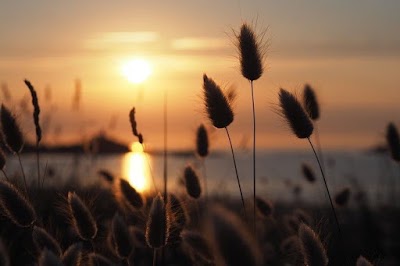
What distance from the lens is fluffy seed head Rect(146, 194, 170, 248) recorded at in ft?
8.36

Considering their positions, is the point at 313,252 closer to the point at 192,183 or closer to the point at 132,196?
the point at 192,183

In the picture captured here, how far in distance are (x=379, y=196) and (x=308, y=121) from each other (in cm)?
752

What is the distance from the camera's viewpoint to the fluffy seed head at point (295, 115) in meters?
2.98

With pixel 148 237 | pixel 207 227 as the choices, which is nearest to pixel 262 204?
pixel 148 237

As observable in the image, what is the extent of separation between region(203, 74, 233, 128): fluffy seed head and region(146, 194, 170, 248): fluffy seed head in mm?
575

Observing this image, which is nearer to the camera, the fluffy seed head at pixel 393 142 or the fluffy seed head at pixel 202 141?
the fluffy seed head at pixel 393 142

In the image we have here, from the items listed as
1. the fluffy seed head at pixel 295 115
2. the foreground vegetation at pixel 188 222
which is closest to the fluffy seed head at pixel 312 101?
the foreground vegetation at pixel 188 222

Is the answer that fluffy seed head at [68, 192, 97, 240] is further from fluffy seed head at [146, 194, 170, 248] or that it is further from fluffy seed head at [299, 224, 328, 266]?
fluffy seed head at [299, 224, 328, 266]

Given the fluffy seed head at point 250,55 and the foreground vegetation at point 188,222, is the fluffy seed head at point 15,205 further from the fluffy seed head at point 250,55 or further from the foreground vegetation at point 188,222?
the fluffy seed head at point 250,55

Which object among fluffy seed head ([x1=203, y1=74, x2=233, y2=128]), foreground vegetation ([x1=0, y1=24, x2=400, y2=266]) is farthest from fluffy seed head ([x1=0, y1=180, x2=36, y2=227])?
fluffy seed head ([x1=203, y1=74, x2=233, y2=128])

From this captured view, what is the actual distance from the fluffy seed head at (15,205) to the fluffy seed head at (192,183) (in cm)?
108

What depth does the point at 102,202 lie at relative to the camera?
261 inches

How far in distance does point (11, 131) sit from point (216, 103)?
104 cm

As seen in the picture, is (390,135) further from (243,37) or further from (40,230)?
(40,230)
